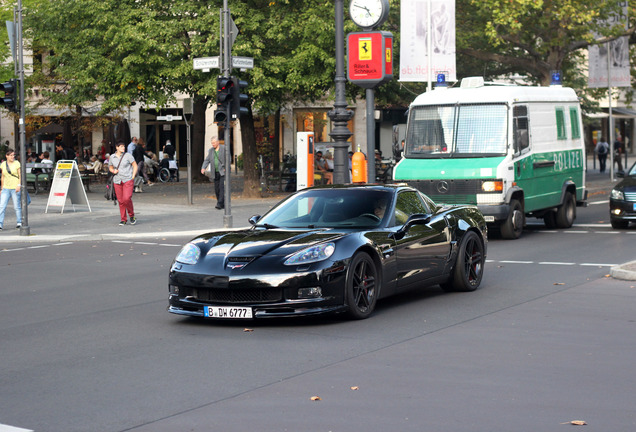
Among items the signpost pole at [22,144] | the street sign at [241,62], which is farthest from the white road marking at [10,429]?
the street sign at [241,62]

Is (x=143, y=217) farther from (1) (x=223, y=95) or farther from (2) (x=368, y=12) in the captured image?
(2) (x=368, y=12)

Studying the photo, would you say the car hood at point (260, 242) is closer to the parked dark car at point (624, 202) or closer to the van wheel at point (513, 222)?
the van wheel at point (513, 222)

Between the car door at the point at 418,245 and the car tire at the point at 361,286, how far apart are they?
1.80 ft

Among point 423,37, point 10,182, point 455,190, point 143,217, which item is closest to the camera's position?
point 455,190

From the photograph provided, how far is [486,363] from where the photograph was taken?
777 cm

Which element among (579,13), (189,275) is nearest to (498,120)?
(189,275)

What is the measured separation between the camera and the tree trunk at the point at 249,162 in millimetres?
31969

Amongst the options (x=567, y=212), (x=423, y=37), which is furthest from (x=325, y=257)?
(x=423, y=37)

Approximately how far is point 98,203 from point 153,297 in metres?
18.9

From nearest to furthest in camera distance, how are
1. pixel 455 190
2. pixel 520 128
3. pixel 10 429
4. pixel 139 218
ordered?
pixel 10 429
pixel 455 190
pixel 520 128
pixel 139 218

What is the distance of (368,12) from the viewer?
74.3ft

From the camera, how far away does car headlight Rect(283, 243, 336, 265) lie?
30.6ft

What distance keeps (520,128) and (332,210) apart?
902 centimetres

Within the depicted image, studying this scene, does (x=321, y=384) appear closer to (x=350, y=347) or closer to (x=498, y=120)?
(x=350, y=347)
